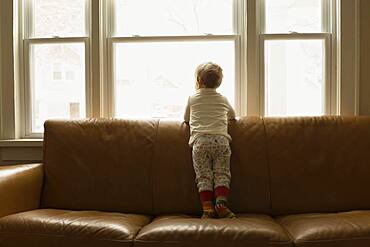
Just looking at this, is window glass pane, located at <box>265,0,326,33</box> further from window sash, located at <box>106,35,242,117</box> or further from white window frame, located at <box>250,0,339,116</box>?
window sash, located at <box>106,35,242,117</box>

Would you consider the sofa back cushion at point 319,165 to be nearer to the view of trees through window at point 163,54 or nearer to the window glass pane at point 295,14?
the view of trees through window at point 163,54

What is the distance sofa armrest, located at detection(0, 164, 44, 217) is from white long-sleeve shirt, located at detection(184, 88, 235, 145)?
38.3 inches

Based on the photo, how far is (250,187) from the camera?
106 inches

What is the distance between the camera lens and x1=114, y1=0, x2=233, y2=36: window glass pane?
3232 mm

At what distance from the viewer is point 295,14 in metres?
3.19

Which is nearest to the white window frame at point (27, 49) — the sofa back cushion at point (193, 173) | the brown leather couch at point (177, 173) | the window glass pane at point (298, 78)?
the brown leather couch at point (177, 173)

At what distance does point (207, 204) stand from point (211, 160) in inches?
10.7

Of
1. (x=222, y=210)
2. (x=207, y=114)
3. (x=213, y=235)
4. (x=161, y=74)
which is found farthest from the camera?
(x=161, y=74)

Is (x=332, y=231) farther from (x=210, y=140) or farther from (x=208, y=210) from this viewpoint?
(x=210, y=140)

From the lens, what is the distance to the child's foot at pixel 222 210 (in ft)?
8.11

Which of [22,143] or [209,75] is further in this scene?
[22,143]

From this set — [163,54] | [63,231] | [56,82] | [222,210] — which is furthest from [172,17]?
[63,231]

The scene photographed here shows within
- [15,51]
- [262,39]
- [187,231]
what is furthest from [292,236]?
[15,51]

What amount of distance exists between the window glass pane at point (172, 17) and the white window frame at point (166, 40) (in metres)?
0.04
